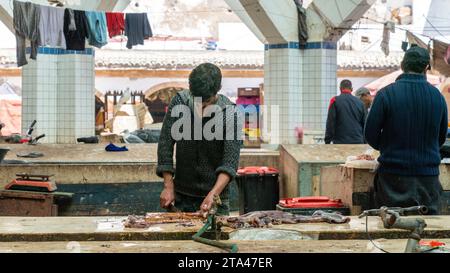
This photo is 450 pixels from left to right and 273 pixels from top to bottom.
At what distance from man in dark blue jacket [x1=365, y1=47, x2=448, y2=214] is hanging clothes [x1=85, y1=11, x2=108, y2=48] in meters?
10.3

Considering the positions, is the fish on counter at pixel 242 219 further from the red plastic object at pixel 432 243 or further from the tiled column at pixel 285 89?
the tiled column at pixel 285 89

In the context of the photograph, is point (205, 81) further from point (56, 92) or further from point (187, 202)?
point (56, 92)

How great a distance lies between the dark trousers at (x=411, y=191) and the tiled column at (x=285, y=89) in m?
10.1

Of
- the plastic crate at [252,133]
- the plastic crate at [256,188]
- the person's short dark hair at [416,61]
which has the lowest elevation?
the plastic crate at [256,188]

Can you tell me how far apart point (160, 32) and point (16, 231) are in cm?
3368

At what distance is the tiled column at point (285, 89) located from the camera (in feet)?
53.4

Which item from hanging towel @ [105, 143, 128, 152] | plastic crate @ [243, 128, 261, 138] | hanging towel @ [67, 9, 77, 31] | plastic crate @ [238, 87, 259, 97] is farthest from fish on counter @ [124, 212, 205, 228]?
plastic crate @ [238, 87, 259, 97]

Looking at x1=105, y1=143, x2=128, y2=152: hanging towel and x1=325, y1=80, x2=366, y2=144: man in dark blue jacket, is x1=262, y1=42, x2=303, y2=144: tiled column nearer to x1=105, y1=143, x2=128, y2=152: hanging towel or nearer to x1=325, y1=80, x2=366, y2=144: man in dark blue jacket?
x1=325, y1=80, x2=366, y2=144: man in dark blue jacket

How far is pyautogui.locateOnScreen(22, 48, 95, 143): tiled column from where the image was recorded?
53.8 ft

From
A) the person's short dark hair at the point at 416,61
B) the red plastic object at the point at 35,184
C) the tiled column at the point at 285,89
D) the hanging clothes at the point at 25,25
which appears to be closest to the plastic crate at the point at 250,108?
the tiled column at the point at 285,89

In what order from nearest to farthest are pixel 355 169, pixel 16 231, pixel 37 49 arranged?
pixel 16 231 → pixel 355 169 → pixel 37 49

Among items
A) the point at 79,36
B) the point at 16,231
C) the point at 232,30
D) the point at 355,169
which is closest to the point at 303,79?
the point at 79,36

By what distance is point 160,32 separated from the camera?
124ft
